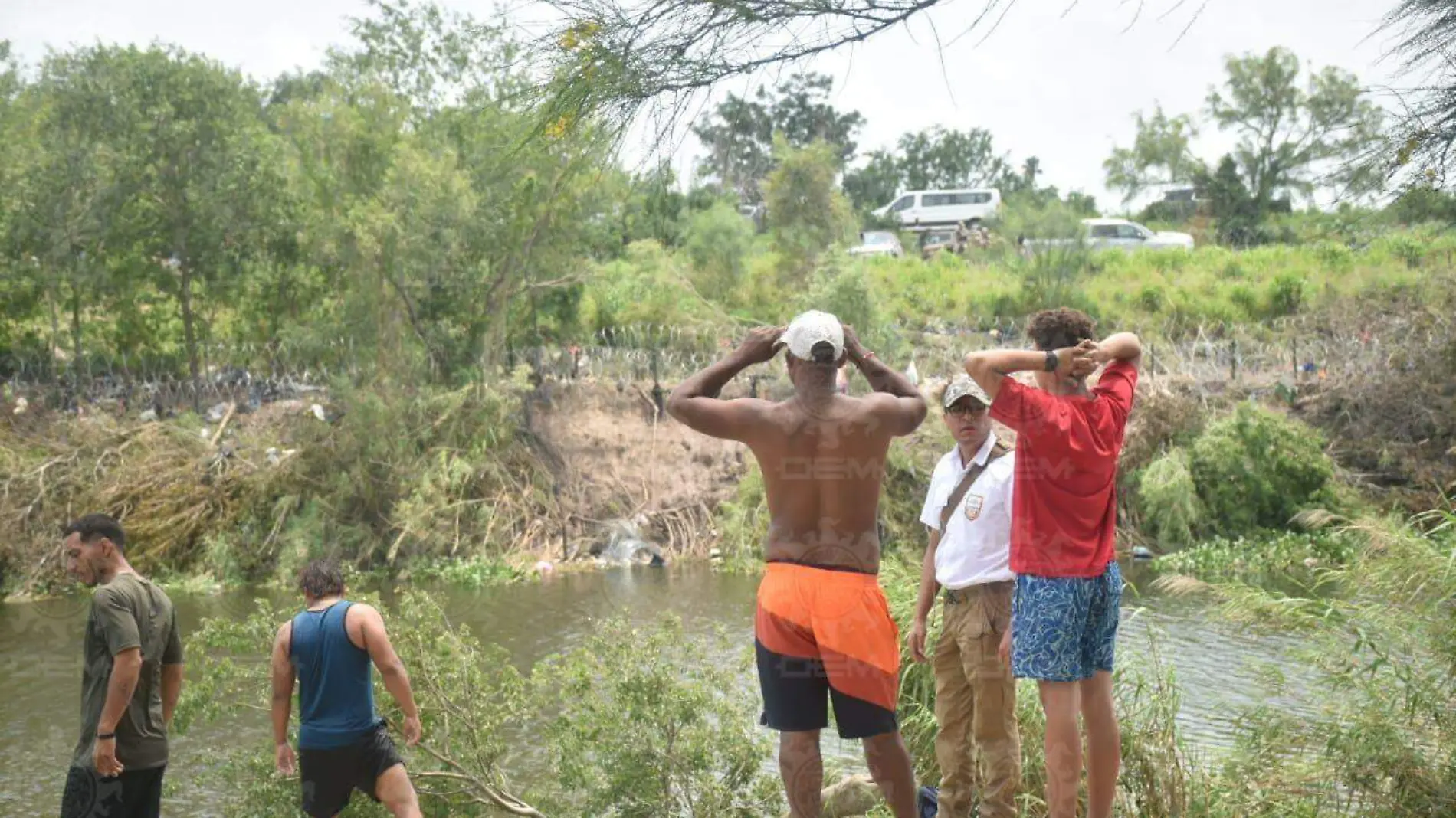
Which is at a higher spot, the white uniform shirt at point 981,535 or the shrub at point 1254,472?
the white uniform shirt at point 981,535

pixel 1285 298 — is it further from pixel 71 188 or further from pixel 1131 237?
pixel 71 188

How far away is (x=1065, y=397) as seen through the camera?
436 cm

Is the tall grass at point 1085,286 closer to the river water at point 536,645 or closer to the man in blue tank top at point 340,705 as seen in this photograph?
the river water at point 536,645

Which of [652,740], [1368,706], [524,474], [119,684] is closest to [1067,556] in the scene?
[1368,706]

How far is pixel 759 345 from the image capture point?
4496 mm

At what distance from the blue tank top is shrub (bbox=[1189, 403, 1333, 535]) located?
12673 mm

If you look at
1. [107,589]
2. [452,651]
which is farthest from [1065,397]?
[107,589]

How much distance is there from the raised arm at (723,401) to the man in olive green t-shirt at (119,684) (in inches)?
90.7

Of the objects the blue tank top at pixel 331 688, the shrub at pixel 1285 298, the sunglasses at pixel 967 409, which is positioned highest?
the shrub at pixel 1285 298

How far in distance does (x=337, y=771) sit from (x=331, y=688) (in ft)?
1.06

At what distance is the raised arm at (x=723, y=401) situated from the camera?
436 centimetres

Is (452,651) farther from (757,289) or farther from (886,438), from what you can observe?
Result: (757,289)

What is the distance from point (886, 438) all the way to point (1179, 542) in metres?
12.2

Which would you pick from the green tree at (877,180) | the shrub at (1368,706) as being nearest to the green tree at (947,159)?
the green tree at (877,180)
